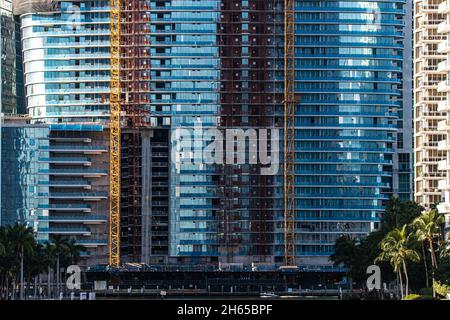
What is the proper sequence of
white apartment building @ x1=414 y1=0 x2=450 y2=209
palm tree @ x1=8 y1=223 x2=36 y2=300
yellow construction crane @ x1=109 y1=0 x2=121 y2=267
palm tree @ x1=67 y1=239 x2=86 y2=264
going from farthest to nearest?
yellow construction crane @ x1=109 y1=0 x2=121 y2=267, palm tree @ x1=67 y1=239 x2=86 y2=264, white apartment building @ x1=414 y1=0 x2=450 y2=209, palm tree @ x1=8 y1=223 x2=36 y2=300

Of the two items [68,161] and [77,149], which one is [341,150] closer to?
[77,149]

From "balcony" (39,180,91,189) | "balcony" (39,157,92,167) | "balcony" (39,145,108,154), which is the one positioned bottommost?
"balcony" (39,180,91,189)

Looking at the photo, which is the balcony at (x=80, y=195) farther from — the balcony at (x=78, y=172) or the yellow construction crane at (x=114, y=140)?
the balcony at (x=78, y=172)

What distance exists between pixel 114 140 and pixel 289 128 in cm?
2959

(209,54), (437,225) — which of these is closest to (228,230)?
(209,54)

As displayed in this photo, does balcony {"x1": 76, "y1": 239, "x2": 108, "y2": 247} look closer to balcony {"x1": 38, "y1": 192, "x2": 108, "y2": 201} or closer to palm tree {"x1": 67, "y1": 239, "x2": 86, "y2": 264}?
balcony {"x1": 38, "y1": 192, "x2": 108, "y2": 201}

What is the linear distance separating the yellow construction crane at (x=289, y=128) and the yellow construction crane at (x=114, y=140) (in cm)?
2782

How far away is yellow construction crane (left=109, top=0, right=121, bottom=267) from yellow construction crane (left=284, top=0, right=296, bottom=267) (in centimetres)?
2782

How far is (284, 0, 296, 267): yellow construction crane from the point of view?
19325cm

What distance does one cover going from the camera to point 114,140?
194 meters

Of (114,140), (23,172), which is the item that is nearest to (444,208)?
(114,140)

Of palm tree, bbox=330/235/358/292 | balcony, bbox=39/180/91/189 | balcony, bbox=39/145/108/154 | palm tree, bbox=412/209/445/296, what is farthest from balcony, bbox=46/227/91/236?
palm tree, bbox=412/209/445/296

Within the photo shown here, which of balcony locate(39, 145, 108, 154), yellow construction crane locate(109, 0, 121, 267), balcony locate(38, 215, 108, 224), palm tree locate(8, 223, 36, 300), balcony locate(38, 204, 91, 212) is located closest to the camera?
palm tree locate(8, 223, 36, 300)
